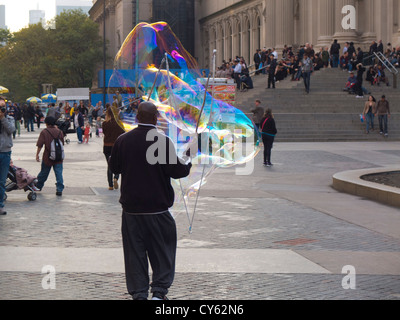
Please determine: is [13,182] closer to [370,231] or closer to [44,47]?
[370,231]

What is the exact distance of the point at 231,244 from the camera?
982cm

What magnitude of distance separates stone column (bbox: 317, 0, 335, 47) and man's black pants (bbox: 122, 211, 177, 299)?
4141cm

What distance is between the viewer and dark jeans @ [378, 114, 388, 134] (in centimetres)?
3178

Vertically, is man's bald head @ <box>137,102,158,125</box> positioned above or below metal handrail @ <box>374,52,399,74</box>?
below

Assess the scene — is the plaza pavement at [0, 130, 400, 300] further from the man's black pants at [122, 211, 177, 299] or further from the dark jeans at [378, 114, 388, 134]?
the dark jeans at [378, 114, 388, 134]

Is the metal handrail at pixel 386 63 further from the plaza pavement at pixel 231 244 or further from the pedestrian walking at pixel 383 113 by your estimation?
the plaza pavement at pixel 231 244

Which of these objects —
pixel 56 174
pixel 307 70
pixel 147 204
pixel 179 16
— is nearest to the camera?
pixel 147 204

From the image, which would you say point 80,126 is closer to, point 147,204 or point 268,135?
point 268,135

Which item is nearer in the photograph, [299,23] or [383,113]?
[383,113]

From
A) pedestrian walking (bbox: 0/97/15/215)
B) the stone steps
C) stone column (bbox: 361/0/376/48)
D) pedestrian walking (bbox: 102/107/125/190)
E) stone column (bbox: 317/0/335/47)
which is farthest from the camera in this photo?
stone column (bbox: 317/0/335/47)

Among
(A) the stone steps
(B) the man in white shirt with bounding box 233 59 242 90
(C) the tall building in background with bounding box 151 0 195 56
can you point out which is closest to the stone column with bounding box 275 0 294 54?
(A) the stone steps

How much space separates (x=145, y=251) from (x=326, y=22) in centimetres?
4169

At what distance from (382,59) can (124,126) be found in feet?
111

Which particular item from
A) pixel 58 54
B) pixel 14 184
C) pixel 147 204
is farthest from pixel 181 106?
pixel 58 54
